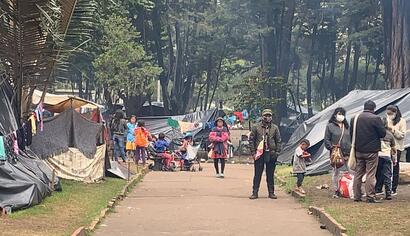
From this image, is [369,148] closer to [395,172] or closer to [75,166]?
[395,172]

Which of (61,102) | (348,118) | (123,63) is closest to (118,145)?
(61,102)

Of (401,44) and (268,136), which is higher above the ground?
(401,44)

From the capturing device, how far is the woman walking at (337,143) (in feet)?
43.7

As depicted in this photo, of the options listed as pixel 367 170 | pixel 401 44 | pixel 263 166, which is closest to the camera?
pixel 367 170

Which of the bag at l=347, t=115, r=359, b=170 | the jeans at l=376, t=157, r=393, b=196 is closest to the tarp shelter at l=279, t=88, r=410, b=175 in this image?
the jeans at l=376, t=157, r=393, b=196

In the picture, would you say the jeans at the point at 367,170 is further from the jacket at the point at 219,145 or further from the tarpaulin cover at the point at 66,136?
the jacket at the point at 219,145

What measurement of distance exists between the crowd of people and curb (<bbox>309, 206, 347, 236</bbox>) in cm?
111

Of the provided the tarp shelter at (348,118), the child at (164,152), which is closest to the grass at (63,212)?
the tarp shelter at (348,118)

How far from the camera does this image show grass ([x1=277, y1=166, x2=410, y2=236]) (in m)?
9.45

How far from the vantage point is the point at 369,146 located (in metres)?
12.2

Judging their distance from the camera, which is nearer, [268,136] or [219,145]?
[268,136]

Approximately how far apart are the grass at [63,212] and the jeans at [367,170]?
4.33 meters

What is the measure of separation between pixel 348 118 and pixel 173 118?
16.6 metres

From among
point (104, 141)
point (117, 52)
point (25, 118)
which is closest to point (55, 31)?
point (25, 118)
